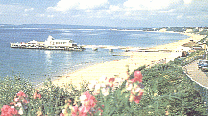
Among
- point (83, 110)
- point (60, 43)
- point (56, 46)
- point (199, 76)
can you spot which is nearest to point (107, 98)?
point (83, 110)

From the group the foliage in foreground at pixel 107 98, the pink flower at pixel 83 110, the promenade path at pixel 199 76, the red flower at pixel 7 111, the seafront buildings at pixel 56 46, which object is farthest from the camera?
the seafront buildings at pixel 56 46

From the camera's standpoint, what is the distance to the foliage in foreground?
2967mm

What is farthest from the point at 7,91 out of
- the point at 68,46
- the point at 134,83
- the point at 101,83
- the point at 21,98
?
the point at 68,46

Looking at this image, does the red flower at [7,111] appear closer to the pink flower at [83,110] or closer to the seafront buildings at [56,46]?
the pink flower at [83,110]

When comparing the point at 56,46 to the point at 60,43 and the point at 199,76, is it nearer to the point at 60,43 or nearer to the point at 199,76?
the point at 60,43

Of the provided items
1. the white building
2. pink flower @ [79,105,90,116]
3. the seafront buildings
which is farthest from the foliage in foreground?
the white building

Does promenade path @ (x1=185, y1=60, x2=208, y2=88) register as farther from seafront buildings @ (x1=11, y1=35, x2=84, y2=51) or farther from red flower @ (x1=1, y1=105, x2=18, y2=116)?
seafront buildings @ (x1=11, y1=35, x2=84, y2=51)

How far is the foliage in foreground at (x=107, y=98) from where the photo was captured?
2.97 metres

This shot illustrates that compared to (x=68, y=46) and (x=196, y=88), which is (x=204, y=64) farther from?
(x=68, y=46)

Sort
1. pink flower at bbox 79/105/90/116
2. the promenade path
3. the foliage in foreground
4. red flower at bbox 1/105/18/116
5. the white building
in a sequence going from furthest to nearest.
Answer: the white building
the promenade path
red flower at bbox 1/105/18/116
the foliage in foreground
pink flower at bbox 79/105/90/116

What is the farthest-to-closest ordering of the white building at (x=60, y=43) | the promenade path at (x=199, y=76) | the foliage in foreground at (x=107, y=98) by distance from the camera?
1. the white building at (x=60, y=43)
2. the promenade path at (x=199, y=76)
3. the foliage in foreground at (x=107, y=98)

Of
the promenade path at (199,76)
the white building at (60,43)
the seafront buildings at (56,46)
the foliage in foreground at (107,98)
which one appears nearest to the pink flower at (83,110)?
the foliage in foreground at (107,98)

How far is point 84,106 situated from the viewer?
290 centimetres

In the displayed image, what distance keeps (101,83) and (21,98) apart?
1524 millimetres
